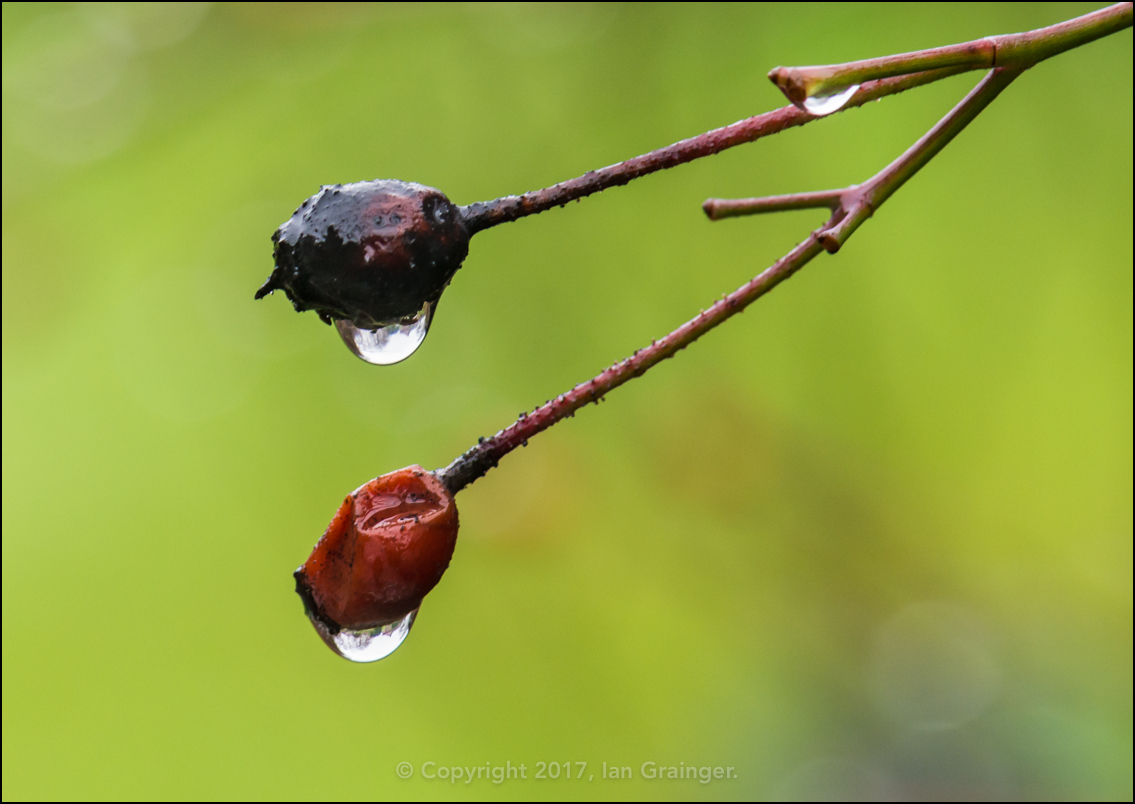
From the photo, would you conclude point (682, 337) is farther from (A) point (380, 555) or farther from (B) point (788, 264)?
(A) point (380, 555)

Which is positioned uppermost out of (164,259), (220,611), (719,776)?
(164,259)

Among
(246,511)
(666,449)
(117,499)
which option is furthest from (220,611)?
(666,449)

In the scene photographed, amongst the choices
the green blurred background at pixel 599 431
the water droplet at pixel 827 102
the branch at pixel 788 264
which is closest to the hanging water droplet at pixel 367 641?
the branch at pixel 788 264

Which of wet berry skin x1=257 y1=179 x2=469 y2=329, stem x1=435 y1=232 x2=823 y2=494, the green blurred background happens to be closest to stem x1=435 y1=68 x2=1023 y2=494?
stem x1=435 y1=232 x2=823 y2=494

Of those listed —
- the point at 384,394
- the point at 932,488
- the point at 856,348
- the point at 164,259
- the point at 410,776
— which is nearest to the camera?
the point at 856,348

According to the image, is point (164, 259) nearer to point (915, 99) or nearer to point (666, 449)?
point (666, 449)

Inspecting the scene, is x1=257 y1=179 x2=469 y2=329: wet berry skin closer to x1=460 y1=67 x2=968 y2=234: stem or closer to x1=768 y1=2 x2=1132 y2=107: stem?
x1=460 y1=67 x2=968 y2=234: stem

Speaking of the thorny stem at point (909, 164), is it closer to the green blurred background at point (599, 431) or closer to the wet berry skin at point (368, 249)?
the wet berry skin at point (368, 249)

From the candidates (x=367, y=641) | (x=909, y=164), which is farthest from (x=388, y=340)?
(x=909, y=164)

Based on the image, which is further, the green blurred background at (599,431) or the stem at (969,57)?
the green blurred background at (599,431)
